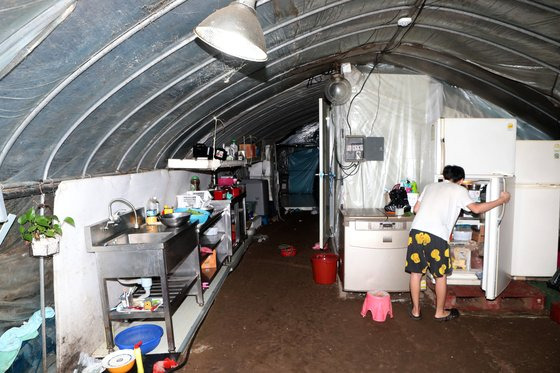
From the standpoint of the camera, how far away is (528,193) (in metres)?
3.77

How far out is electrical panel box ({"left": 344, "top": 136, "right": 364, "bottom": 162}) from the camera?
4.22 m

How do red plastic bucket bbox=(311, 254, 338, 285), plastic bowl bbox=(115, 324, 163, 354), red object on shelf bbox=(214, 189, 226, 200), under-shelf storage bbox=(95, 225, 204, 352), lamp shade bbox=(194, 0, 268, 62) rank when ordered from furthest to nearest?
1. red object on shelf bbox=(214, 189, 226, 200)
2. red plastic bucket bbox=(311, 254, 338, 285)
3. plastic bowl bbox=(115, 324, 163, 354)
4. under-shelf storage bbox=(95, 225, 204, 352)
5. lamp shade bbox=(194, 0, 268, 62)

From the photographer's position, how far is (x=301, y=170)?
10016mm

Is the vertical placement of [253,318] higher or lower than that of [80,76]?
lower

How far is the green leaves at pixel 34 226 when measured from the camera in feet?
6.43

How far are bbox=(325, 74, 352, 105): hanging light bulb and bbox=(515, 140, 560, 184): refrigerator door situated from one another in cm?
A: 209

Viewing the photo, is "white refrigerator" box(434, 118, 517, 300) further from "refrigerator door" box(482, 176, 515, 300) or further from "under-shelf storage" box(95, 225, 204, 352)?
"under-shelf storage" box(95, 225, 204, 352)

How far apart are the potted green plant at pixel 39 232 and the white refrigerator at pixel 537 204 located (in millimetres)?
4604

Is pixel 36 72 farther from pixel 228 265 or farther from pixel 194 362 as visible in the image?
pixel 228 265

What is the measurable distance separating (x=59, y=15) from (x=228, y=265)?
3.89 metres

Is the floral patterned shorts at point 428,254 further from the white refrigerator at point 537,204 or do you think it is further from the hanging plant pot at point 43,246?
the hanging plant pot at point 43,246

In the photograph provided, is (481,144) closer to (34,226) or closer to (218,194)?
(218,194)

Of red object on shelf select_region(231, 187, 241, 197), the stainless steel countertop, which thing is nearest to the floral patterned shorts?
the stainless steel countertop

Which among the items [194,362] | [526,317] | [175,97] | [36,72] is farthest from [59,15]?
[526,317]
